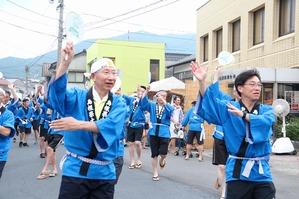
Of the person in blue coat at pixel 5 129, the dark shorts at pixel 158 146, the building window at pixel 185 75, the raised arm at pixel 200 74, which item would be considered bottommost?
the dark shorts at pixel 158 146

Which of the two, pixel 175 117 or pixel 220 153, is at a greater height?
pixel 175 117

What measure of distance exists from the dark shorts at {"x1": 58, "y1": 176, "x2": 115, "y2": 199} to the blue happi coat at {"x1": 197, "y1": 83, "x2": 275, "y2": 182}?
1192 mm

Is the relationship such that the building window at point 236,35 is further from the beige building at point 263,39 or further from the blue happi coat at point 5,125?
the blue happi coat at point 5,125

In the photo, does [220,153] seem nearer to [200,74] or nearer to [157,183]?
[157,183]

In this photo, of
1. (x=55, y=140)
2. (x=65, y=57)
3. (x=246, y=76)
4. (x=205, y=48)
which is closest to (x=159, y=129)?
(x=55, y=140)

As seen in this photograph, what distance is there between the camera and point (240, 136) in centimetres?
358

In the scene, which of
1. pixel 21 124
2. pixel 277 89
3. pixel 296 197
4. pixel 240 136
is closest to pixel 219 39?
pixel 277 89

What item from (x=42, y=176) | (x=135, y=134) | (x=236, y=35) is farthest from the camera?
(x=236, y=35)

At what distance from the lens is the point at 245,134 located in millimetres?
3555

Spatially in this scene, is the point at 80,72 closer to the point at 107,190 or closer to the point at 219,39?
the point at 219,39

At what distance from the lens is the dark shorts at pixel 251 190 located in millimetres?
3535

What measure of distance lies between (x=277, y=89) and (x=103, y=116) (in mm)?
12194

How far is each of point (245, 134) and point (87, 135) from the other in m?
1.50

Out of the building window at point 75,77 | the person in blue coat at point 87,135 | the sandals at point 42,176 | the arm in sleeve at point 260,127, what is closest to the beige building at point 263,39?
the sandals at point 42,176
